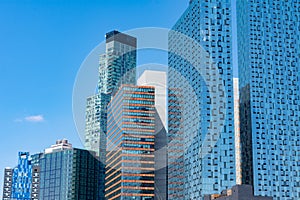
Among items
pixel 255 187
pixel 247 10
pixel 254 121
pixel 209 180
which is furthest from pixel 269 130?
pixel 247 10

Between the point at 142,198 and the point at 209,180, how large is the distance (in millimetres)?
12021

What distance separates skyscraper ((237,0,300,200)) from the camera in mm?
50188

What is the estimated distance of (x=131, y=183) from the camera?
184ft

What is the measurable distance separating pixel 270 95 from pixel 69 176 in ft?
108

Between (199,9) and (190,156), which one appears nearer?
(190,156)

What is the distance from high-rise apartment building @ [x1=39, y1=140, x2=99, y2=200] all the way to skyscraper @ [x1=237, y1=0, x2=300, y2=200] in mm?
24870

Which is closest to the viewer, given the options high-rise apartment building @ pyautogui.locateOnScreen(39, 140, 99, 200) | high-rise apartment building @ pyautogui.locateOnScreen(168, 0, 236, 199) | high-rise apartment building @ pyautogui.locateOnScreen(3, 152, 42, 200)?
high-rise apartment building @ pyautogui.locateOnScreen(168, 0, 236, 199)

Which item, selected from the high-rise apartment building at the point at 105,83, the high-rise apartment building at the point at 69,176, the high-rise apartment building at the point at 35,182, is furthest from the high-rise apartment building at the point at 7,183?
the high-rise apartment building at the point at 105,83

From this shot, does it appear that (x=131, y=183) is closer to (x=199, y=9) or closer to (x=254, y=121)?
(x=254, y=121)

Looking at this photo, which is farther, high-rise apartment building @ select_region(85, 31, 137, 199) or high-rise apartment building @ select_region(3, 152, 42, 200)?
high-rise apartment building @ select_region(3, 152, 42, 200)

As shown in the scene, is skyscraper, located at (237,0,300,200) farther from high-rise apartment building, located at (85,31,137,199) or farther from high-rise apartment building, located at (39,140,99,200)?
high-rise apartment building, located at (85,31,137,199)

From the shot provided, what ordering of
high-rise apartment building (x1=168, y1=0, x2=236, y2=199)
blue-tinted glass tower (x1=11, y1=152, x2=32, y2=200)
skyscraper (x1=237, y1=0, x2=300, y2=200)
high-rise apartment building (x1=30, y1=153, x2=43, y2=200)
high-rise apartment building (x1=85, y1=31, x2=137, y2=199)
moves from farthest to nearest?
blue-tinted glass tower (x1=11, y1=152, x2=32, y2=200) → high-rise apartment building (x1=30, y1=153, x2=43, y2=200) → skyscraper (x1=237, y1=0, x2=300, y2=200) → high-rise apartment building (x1=168, y1=0, x2=236, y2=199) → high-rise apartment building (x1=85, y1=31, x2=137, y2=199)

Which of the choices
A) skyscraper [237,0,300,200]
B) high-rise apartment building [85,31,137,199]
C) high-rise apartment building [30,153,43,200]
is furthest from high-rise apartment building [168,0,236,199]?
high-rise apartment building [30,153,43,200]

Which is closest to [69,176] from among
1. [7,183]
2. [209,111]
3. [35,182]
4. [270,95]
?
[35,182]
